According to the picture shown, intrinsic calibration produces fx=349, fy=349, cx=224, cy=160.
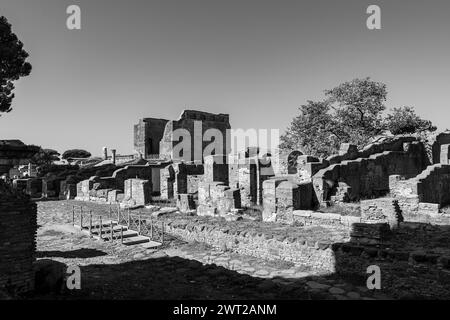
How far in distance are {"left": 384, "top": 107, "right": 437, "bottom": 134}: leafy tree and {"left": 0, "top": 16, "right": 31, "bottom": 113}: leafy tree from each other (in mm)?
30376

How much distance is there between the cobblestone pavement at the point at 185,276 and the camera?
6.52 meters

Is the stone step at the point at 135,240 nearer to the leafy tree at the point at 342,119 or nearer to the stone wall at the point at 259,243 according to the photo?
the stone wall at the point at 259,243

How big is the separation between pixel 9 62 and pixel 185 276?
20.9 meters

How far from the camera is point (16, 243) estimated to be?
6.11 metres

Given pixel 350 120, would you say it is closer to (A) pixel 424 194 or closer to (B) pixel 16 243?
(A) pixel 424 194

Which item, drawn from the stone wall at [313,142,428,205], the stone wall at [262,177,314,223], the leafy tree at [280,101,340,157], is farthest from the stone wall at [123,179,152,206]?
the leafy tree at [280,101,340,157]

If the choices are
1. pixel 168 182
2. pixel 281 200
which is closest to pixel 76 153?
pixel 168 182

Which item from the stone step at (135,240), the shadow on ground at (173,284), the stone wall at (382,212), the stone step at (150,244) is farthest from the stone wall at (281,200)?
the shadow on ground at (173,284)

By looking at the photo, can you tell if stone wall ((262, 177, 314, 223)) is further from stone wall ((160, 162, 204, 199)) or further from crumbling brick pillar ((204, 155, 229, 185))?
stone wall ((160, 162, 204, 199))

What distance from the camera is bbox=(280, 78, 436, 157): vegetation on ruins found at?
108ft
